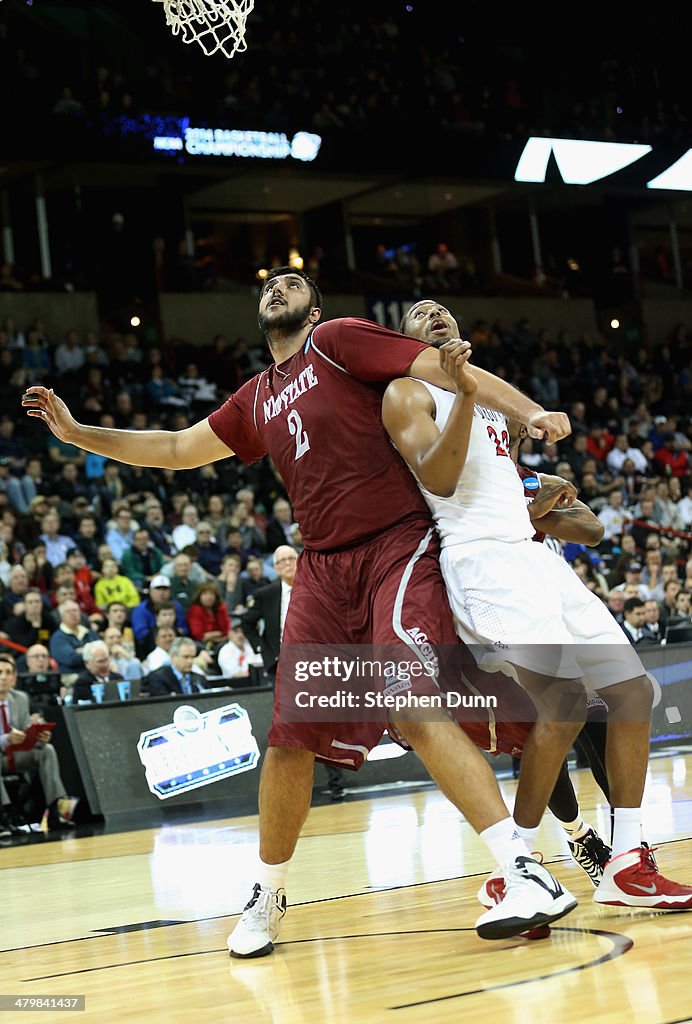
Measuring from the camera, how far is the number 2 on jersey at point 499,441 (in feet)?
15.2

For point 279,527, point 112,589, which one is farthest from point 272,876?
point 279,527

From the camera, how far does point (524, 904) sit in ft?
12.7

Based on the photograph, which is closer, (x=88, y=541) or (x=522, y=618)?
(x=522, y=618)

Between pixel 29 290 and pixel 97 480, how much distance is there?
25.2 ft

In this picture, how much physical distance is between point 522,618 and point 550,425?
0.66 meters

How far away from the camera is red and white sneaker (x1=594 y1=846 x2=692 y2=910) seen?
14.4ft

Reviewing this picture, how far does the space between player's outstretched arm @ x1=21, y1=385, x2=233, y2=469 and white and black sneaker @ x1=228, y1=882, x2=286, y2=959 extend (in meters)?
1.67

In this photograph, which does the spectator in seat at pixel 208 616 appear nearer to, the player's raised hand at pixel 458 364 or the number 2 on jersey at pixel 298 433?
the number 2 on jersey at pixel 298 433

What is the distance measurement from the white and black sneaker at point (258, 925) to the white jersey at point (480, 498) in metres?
1.35

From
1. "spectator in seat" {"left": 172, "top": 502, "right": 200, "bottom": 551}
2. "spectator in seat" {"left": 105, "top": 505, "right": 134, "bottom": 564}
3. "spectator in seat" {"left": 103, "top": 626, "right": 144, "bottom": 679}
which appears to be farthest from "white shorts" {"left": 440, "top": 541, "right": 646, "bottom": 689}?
"spectator in seat" {"left": 172, "top": 502, "right": 200, "bottom": 551}

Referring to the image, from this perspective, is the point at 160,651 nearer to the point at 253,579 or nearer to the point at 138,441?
the point at 253,579

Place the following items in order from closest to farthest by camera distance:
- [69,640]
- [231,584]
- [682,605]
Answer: [69,640]
[682,605]
[231,584]

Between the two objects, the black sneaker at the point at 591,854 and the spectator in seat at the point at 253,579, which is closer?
the black sneaker at the point at 591,854

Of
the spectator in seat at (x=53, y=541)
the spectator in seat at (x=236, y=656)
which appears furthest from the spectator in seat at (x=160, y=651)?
the spectator in seat at (x=53, y=541)
